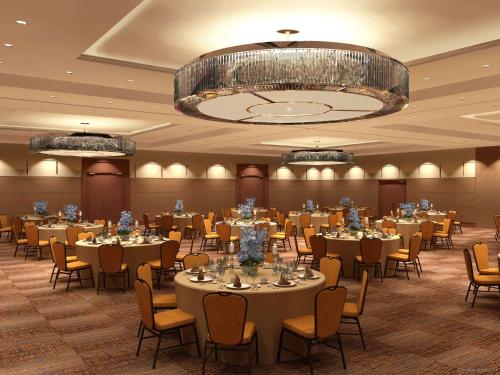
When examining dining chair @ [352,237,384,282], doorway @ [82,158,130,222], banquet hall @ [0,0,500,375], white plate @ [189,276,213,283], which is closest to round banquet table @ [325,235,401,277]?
banquet hall @ [0,0,500,375]

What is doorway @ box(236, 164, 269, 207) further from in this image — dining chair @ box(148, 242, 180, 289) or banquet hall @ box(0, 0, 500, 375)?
dining chair @ box(148, 242, 180, 289)

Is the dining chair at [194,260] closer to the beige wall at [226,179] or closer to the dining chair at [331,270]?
the dining chair at [331,270]

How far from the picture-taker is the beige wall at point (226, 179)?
60.7 ft

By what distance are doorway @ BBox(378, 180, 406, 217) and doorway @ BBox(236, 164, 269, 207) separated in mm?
5894

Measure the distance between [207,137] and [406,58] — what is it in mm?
9708

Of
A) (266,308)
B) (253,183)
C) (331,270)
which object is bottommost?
(266,308)

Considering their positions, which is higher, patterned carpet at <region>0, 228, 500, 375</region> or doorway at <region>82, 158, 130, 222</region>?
doorway at <region>82, 158, 130, 222</region>

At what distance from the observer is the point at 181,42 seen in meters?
5.90

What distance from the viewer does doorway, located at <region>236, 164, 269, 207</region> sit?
2436 centimetres

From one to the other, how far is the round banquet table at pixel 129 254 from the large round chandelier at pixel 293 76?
14.5ft

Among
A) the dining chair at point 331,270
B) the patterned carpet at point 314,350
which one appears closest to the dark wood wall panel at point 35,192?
the patterned carpet at point 314,350

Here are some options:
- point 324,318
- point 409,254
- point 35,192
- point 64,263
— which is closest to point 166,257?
point 64,263

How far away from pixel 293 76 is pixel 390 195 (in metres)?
20.9

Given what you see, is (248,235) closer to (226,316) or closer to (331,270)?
(331,270)
